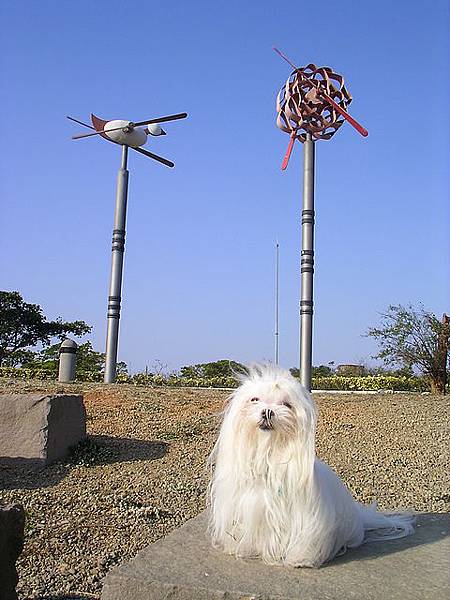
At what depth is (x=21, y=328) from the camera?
2350cm

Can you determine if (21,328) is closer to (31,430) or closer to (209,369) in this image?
(209,369)

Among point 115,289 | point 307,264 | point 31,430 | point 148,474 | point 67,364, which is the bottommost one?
point 148,474

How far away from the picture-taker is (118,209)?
1395 centimetres

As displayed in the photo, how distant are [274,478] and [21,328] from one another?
21.9 m

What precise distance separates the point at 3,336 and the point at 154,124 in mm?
11621

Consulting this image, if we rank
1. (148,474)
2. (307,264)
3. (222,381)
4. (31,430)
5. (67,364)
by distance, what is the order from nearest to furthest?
(148,474), (31,430), (307,264), (67,364), (222,381)

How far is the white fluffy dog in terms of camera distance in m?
2.88

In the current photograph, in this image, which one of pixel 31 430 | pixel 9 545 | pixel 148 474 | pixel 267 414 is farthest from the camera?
pixel 31 430

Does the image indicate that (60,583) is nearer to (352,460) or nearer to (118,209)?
(352,460)

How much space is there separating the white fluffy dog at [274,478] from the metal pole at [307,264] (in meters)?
8.81

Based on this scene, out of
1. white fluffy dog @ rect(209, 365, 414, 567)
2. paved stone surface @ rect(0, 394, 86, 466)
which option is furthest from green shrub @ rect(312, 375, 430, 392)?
white fluffy dog @ rect(209, 365, 414, 567)

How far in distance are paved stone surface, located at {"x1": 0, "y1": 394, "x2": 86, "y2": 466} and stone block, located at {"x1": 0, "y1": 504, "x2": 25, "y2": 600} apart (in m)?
3.54

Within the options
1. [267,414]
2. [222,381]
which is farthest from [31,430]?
[222,381]

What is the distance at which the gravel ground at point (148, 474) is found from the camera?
4488 mm
